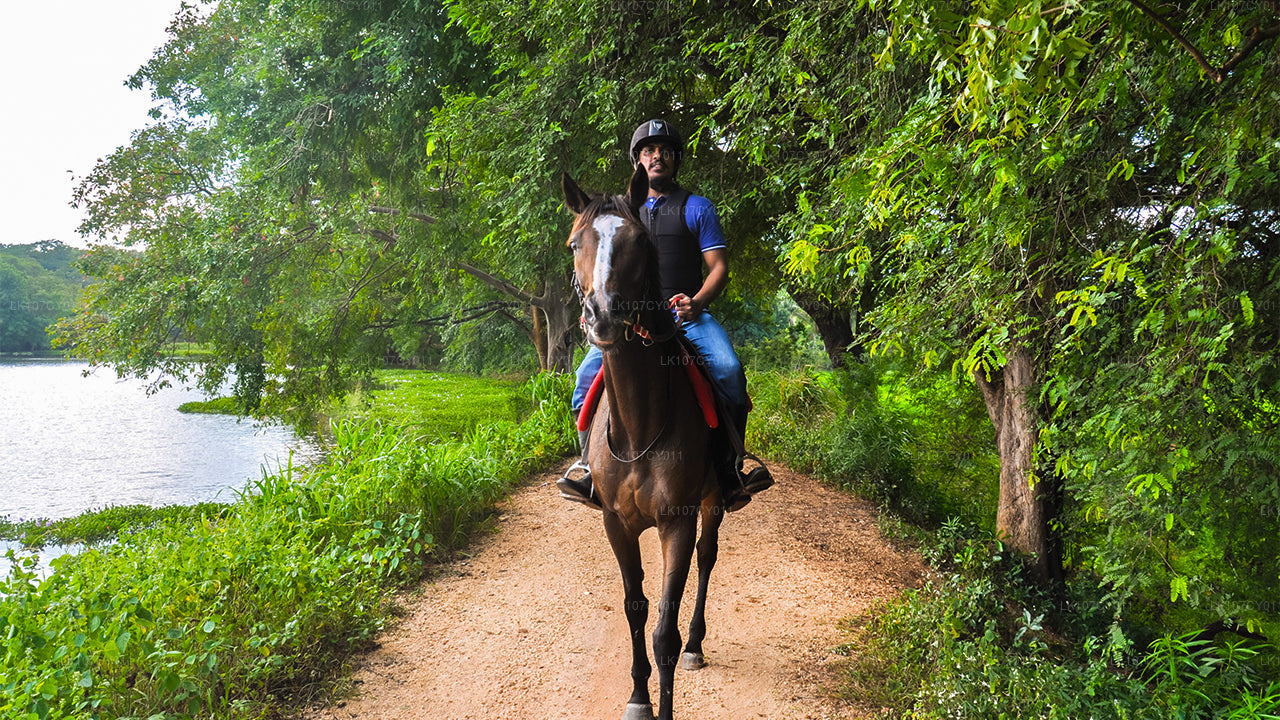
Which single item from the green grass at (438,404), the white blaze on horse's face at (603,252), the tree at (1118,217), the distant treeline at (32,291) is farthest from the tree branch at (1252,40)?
the distant treeline at (32,291)

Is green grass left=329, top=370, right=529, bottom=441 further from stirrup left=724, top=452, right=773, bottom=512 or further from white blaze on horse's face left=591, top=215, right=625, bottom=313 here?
white blaze on horse's face left=591, top=215, right=625, bottom=313

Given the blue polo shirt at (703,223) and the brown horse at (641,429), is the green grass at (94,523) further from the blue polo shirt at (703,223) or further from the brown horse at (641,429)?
the blue polo shirt at (703,223)

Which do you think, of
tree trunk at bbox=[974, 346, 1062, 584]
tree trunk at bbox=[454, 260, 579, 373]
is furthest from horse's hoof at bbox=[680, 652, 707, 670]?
tree trunk at bbox=[454, 260, 579, 373]

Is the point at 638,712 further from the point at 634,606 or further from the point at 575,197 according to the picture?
the point at 575,197

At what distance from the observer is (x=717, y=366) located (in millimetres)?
4297

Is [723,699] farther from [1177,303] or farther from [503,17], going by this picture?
[503,17]

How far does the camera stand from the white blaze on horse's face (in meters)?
2.74

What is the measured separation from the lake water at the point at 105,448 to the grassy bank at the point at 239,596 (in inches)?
255

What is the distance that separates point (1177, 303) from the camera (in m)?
3.00

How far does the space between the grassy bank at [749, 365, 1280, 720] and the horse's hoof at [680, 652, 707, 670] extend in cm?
93

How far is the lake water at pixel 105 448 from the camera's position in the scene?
16.4 meters

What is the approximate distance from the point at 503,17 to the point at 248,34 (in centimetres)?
1235

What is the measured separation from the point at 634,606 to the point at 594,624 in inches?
71.5

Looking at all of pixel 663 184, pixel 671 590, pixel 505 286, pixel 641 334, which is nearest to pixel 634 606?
pixel 671 590
